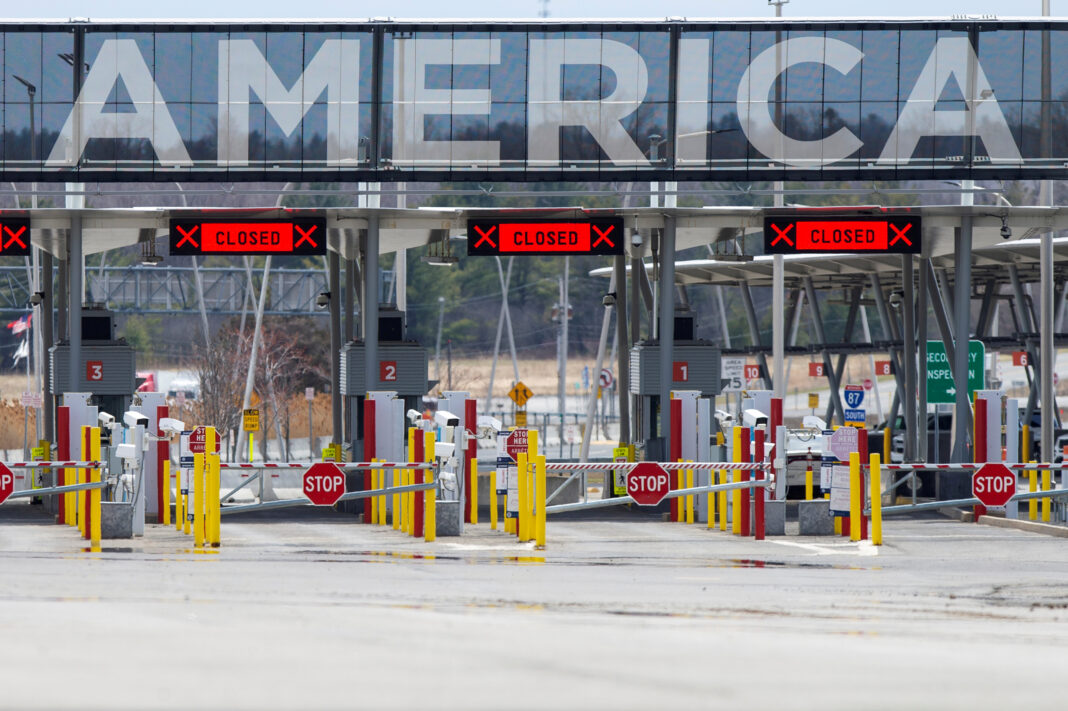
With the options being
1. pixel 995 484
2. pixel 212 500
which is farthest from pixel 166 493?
pixel 995 484

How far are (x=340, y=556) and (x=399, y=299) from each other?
57.3 feet

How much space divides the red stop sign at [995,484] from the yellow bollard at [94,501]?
33.4 ft

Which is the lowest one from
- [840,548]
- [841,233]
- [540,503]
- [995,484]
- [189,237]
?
[840,548]

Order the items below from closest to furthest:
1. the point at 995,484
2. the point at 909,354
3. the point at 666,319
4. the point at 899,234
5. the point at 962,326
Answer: the point at 995,484 → the point at 899,234 → the point at 666,319 → the point at 962,326 → the point at 909,354

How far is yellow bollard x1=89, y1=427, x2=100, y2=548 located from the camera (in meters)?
17.3

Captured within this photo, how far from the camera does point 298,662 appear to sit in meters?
7.99

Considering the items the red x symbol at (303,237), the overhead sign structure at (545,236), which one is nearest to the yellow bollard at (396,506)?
the overhead sign structure at (545,236)

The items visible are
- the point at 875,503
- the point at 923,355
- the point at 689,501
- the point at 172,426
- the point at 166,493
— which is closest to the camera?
the point at 875,503

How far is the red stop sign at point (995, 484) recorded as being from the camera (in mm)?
18547

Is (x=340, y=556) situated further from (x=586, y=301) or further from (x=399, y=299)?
(x=586, y=301)

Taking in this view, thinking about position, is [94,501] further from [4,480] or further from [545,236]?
[545,236]

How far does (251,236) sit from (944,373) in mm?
13513

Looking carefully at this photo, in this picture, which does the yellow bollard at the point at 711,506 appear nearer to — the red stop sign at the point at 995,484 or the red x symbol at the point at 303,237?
the red stop sign at the point at 995,484

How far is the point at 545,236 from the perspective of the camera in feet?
82.8
